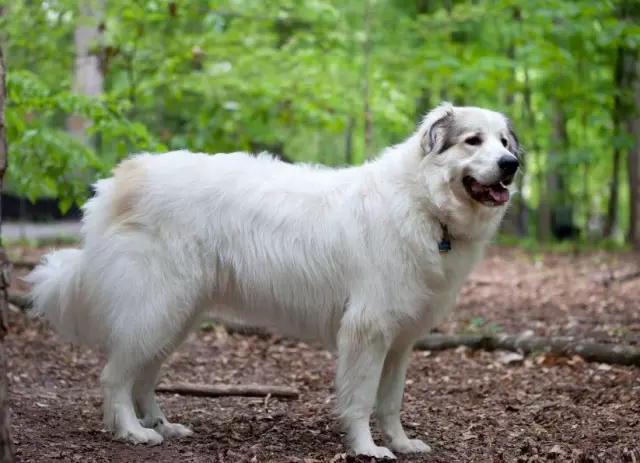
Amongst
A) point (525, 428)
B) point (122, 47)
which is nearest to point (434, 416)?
point (525, 428)

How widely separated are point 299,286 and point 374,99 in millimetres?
7862

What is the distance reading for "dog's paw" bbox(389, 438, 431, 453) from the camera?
3.95m

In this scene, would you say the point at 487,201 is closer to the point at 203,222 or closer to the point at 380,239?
the point at 380,239

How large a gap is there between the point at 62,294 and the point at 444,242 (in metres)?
2.05

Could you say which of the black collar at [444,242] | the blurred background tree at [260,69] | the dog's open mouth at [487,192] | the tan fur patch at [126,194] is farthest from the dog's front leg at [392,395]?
the blurred background tree at [260,69]

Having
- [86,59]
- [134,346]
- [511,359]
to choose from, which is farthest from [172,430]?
[86,59]

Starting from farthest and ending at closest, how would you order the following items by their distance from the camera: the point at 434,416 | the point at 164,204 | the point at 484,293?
the point at 484,293, the point at 434,416, the point at 164,204

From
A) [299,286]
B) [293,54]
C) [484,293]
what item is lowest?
[484,293]

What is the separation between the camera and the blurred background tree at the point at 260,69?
617cm

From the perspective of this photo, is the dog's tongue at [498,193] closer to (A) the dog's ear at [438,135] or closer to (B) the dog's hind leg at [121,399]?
(A) the dog's ear at [438,135]

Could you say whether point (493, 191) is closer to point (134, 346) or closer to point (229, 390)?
point (134, 346)

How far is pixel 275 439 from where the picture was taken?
4082 mm

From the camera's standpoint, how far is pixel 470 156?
376 cm

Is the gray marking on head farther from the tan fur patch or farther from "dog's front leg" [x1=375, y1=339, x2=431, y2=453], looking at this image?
the tan fur patch
